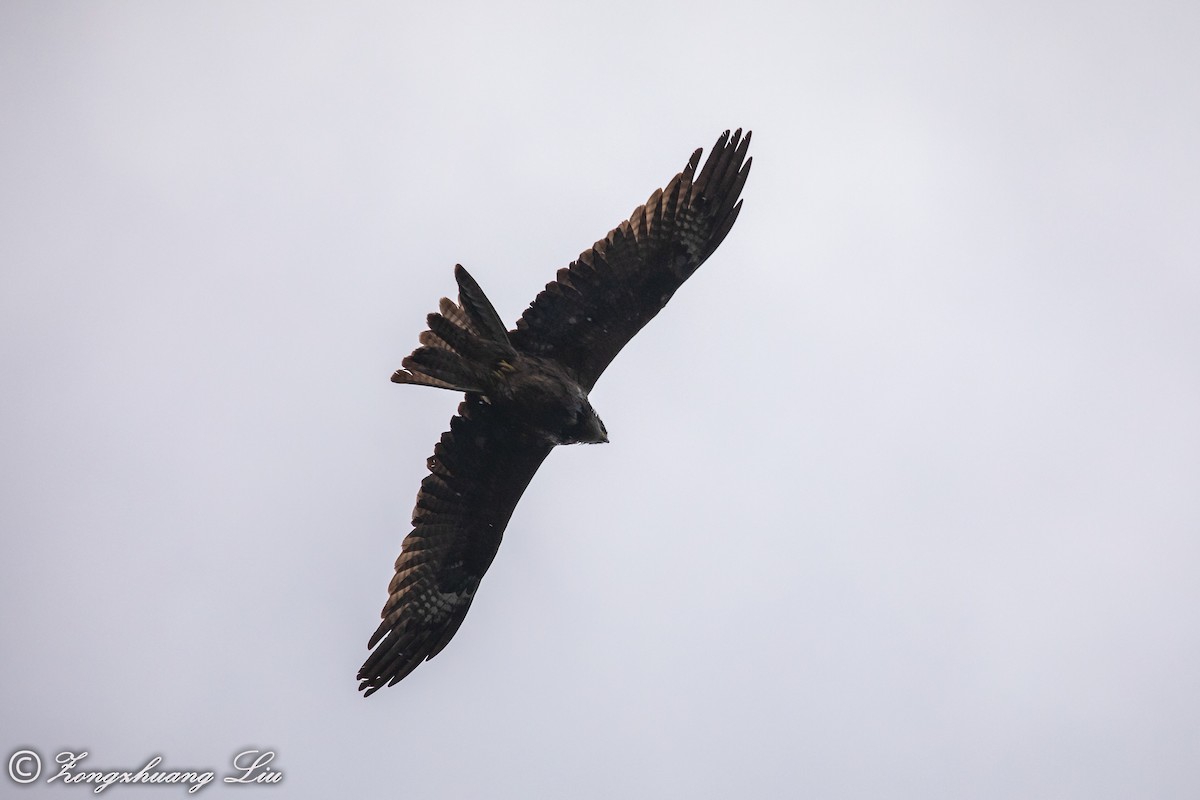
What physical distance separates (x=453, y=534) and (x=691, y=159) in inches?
170

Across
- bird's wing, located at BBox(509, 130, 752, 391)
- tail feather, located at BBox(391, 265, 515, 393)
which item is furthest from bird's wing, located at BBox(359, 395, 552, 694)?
bird's wing, located at BBox(509, 130, 752, 391)

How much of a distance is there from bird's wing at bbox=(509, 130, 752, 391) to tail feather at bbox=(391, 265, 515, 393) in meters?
0.40

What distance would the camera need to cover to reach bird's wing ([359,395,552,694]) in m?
12.1

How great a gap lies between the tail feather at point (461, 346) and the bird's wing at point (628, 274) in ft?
1.31

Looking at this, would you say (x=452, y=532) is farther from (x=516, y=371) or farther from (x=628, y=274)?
(x=628, y=274)

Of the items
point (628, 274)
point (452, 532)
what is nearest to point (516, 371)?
point (628, 274)

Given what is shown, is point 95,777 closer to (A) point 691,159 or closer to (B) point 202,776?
(B) point 202,776

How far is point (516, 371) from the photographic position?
1151cm

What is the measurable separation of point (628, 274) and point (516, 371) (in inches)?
54.1

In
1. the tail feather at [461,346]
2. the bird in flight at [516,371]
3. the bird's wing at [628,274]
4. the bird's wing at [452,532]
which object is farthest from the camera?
the bird's wing at [452,532]

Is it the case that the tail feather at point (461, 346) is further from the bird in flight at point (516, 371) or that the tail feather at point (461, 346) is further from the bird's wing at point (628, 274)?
the bird's wing at point (628, 274)

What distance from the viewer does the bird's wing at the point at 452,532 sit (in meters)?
12.1

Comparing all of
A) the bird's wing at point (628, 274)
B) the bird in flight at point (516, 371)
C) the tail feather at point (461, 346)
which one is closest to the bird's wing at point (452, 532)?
the bird in flight at point (516, 371)

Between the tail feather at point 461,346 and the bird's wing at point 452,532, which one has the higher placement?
the tail feather at point 461,346
